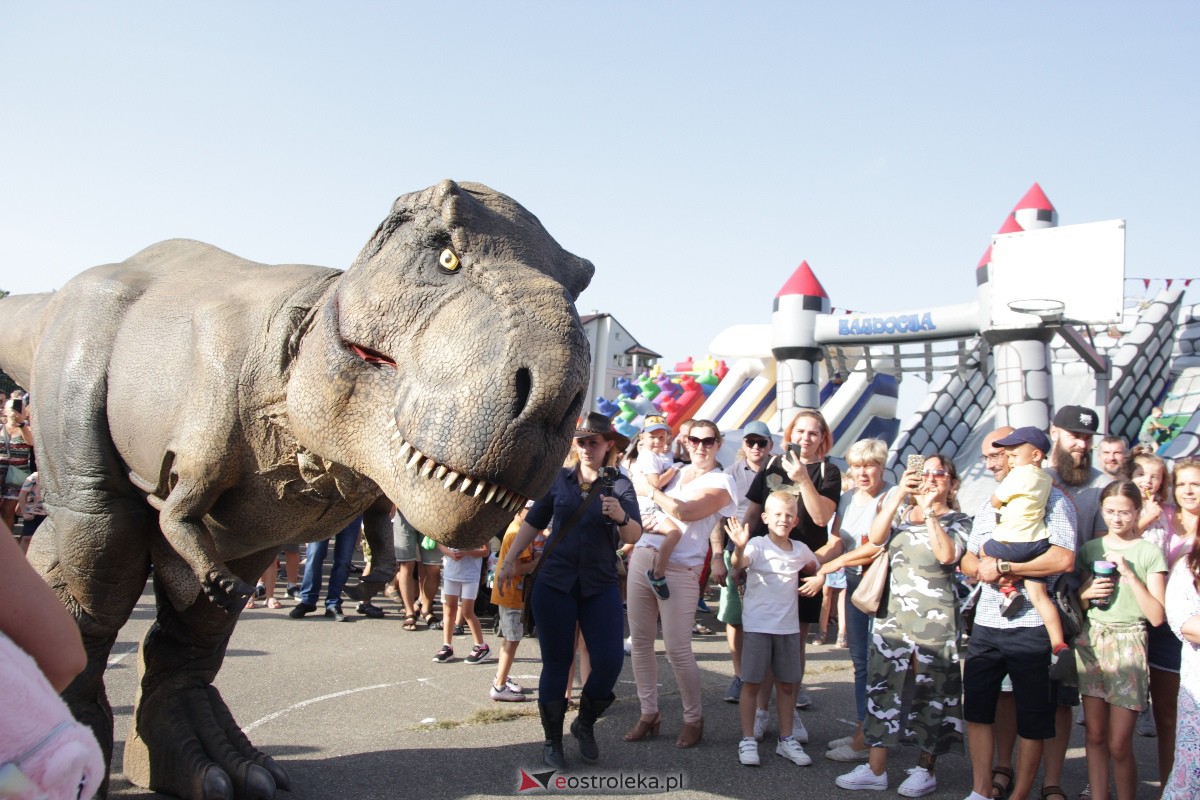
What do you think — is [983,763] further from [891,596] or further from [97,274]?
[97,274]

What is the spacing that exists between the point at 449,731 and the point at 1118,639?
9.86 ft

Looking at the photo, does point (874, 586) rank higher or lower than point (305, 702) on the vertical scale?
higher

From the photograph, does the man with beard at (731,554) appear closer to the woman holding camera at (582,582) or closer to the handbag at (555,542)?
the woman holding camera at (582,582)

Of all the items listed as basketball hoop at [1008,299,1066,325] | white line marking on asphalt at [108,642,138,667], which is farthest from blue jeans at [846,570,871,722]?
basketball hoop at [1008,299,1066,325]

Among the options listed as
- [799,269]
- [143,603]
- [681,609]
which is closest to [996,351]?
[799,269]

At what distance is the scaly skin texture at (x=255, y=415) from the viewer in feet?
7.14

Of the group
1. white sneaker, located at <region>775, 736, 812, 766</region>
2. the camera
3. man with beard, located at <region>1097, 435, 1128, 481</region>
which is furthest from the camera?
man with beard, located at <region>1097, 435, 1128, 481</region>

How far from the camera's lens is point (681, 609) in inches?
193

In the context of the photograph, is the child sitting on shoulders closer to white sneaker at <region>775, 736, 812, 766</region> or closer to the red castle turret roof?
white sneaker at <region>775, 736, 812, 766</region>

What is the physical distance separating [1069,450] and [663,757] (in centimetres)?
246

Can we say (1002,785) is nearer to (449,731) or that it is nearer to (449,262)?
(449,731)

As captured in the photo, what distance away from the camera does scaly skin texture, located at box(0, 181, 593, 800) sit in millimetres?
2176

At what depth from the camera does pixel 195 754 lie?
3447mm

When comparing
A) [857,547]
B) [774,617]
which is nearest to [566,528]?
[774,617]
